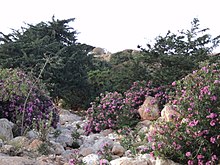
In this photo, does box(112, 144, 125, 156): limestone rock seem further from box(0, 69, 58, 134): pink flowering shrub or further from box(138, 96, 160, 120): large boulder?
box(138, 96, 160, 120): large boulder

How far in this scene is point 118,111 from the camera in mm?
8023

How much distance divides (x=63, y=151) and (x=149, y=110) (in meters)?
2.57

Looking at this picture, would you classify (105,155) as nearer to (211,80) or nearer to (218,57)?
(211,80)

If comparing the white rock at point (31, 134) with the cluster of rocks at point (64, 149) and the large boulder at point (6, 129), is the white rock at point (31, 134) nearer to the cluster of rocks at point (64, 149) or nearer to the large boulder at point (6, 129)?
the cluster of rocks at point (64, 149)

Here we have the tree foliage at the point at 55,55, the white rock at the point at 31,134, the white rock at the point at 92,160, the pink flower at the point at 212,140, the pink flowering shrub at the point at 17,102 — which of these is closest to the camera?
the pink flower at the point at 212,140

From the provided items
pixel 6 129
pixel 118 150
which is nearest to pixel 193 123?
pixel 118 150

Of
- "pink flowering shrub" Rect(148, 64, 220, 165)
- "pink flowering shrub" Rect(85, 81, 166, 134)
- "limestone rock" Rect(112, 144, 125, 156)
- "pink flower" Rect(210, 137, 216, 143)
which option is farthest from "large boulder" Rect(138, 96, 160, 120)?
"pink flower" Rect(210, 137, 216, 143)

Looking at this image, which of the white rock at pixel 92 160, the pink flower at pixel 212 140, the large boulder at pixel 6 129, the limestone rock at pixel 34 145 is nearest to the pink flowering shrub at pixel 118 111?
the large boulder at pixel 6 129

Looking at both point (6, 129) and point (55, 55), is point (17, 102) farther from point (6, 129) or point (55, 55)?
point (55, 55)

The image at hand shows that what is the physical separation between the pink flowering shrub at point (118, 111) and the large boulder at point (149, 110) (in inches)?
5.5

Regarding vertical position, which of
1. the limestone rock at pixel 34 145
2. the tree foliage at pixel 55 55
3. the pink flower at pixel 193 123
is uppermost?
the tree foliage at pixel 55 55

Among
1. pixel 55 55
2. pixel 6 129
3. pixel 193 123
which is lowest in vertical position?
pixel 6 129

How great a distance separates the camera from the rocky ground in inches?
152

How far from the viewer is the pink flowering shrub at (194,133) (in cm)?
380
